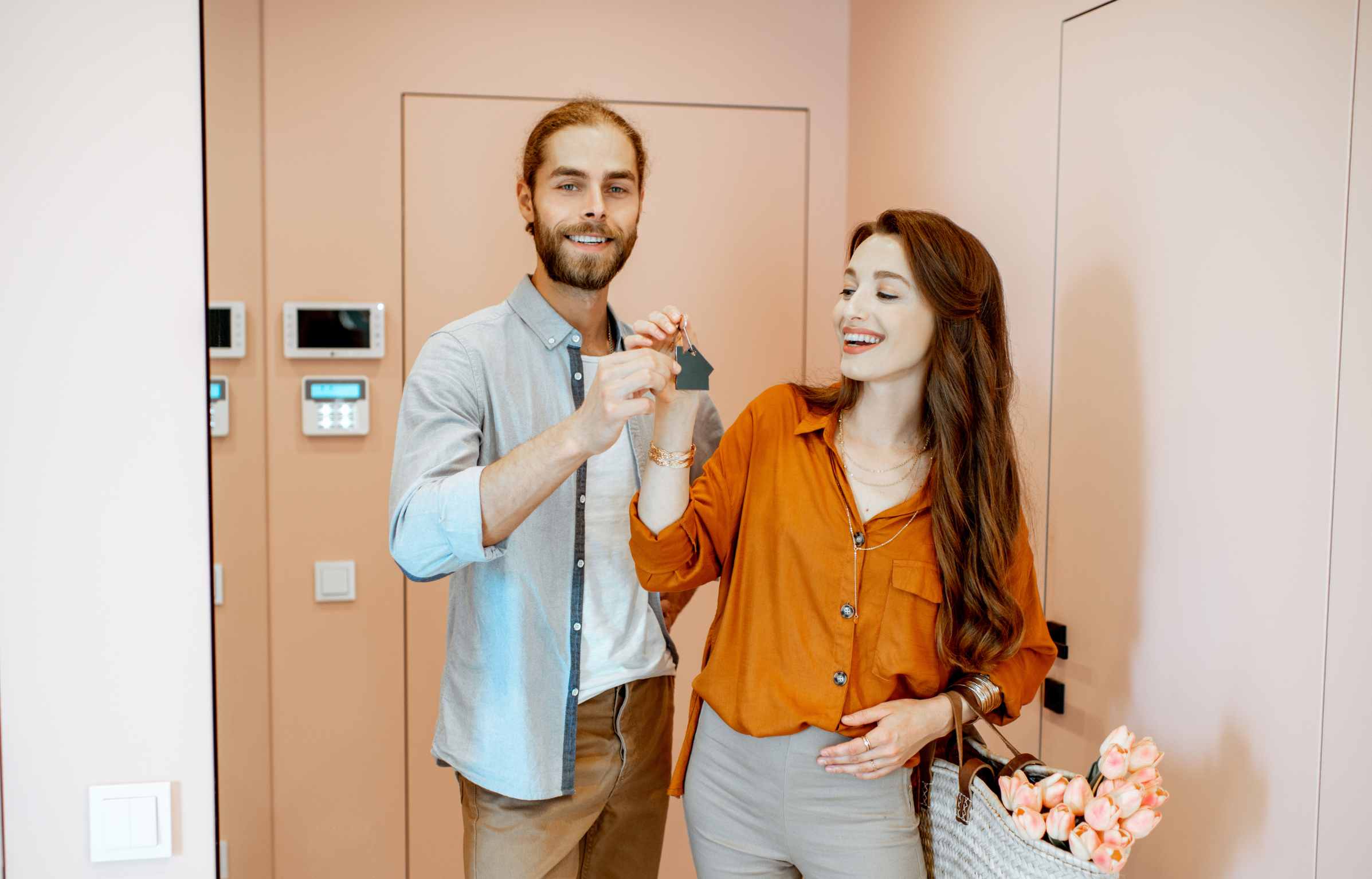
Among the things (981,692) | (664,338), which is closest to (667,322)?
(664,338)

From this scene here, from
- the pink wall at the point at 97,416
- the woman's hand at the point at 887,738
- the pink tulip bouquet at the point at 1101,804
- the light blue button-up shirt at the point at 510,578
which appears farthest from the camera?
the light blue button-up shirt at the point at 510,578

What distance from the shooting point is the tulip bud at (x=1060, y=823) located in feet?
4.09

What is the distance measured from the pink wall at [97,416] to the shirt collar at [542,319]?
57 cm

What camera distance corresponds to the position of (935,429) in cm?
151

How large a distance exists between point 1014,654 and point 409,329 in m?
1.65

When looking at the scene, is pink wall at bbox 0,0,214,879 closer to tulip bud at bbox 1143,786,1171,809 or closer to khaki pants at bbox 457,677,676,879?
khaki pants at bbox 457,677,676,879

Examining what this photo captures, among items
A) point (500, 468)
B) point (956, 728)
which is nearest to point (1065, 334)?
point (956, 728)

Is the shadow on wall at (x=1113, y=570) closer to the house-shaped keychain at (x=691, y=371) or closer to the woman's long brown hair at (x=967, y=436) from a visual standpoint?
the woman's long brown hair at (x=967, y=436)

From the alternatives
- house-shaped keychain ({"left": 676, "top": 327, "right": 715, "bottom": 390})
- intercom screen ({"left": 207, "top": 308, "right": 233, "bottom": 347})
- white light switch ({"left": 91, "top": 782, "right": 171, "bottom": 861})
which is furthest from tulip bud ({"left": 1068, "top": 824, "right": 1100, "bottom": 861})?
intercom screen ({"left": 207, "top": 308, "right": 233, "bottom": 347})

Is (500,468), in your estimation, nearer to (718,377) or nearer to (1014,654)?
(1014,654)

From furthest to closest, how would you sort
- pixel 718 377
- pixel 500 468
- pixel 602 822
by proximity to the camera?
pixel 718 377 < pixel 602 822 < pixel 500 468

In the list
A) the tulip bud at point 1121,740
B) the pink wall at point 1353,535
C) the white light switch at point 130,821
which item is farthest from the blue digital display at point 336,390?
the pink wall at point 1353,535

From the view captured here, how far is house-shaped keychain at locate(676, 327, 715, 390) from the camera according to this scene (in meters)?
1.39

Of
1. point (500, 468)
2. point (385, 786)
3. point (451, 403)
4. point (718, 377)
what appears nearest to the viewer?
point (500, 468)
